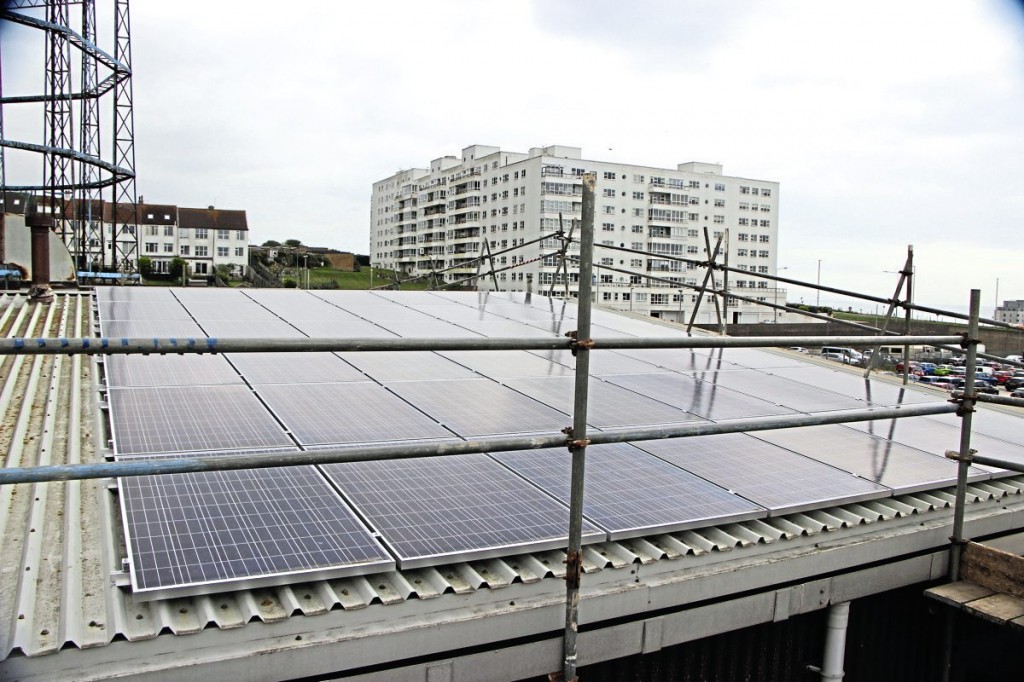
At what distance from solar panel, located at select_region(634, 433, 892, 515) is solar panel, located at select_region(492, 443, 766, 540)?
0.15 m

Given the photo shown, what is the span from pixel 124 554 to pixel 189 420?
1504 millimetres

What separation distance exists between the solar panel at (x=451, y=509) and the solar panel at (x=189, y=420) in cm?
64

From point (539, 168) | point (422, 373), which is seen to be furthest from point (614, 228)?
point (422, 373)

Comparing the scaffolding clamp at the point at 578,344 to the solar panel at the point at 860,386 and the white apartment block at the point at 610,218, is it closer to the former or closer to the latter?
the solar panel at the point at 860,386

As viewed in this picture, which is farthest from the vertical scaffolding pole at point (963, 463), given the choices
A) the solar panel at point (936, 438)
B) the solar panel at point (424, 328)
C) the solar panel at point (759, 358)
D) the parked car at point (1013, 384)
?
the parked car at point (1013, 384)

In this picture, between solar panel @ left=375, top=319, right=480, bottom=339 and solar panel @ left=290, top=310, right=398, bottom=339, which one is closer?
solar panel @ left=290, top=310, right=398, bottom=339

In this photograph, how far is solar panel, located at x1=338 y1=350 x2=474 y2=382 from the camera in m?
6.47

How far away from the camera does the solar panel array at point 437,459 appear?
3.34m

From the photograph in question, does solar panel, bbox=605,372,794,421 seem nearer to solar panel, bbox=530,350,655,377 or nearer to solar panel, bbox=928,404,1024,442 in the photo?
solar panel, bbox=530,350,655,377

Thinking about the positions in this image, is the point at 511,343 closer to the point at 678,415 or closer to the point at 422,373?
the point at 678,415

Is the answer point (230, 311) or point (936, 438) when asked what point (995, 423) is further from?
point (230, 311)

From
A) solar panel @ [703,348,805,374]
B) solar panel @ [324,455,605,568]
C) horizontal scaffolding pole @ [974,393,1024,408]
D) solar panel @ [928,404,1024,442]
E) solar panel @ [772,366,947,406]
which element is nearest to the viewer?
solar panel @ [324,455,605,568]

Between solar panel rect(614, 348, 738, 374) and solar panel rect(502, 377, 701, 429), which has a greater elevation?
solar panel rect(614, 348, 738, 374)

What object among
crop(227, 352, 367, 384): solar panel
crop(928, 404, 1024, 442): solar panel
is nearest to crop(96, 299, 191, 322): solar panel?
crop(227, 352, 367, 384): solar panel
